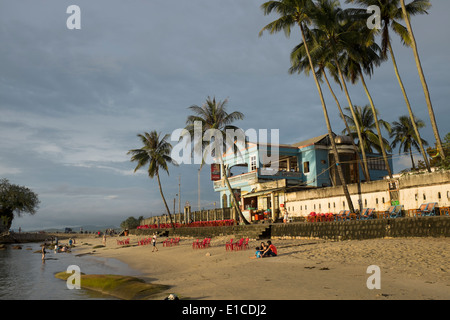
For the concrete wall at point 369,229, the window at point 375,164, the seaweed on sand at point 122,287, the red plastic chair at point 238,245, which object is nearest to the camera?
the seaweed on sand at point 122,287

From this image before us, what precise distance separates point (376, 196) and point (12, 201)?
3095 inches

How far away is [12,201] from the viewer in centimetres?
7812

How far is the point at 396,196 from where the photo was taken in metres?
22.4

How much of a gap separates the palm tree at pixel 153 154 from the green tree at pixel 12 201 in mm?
44568

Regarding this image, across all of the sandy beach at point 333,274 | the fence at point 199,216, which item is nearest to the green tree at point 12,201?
the fence at point 199,216

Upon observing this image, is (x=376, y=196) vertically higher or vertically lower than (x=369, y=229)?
higher

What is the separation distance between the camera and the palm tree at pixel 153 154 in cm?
4797

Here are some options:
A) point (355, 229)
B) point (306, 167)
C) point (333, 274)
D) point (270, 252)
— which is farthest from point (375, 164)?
point (333, 274)

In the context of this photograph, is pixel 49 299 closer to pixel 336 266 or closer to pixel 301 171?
pixel 336 266

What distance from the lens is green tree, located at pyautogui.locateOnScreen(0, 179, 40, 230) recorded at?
77.6 metres

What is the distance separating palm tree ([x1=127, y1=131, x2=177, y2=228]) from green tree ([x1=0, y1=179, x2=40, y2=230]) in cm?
4457

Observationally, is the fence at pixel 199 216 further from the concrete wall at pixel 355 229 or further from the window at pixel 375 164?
the window at pixel 375 164

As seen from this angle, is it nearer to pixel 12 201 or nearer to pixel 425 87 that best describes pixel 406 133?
pixel 425 87

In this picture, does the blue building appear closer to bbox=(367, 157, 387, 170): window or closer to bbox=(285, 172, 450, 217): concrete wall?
bbox=(367, 157, 387, 170): window
